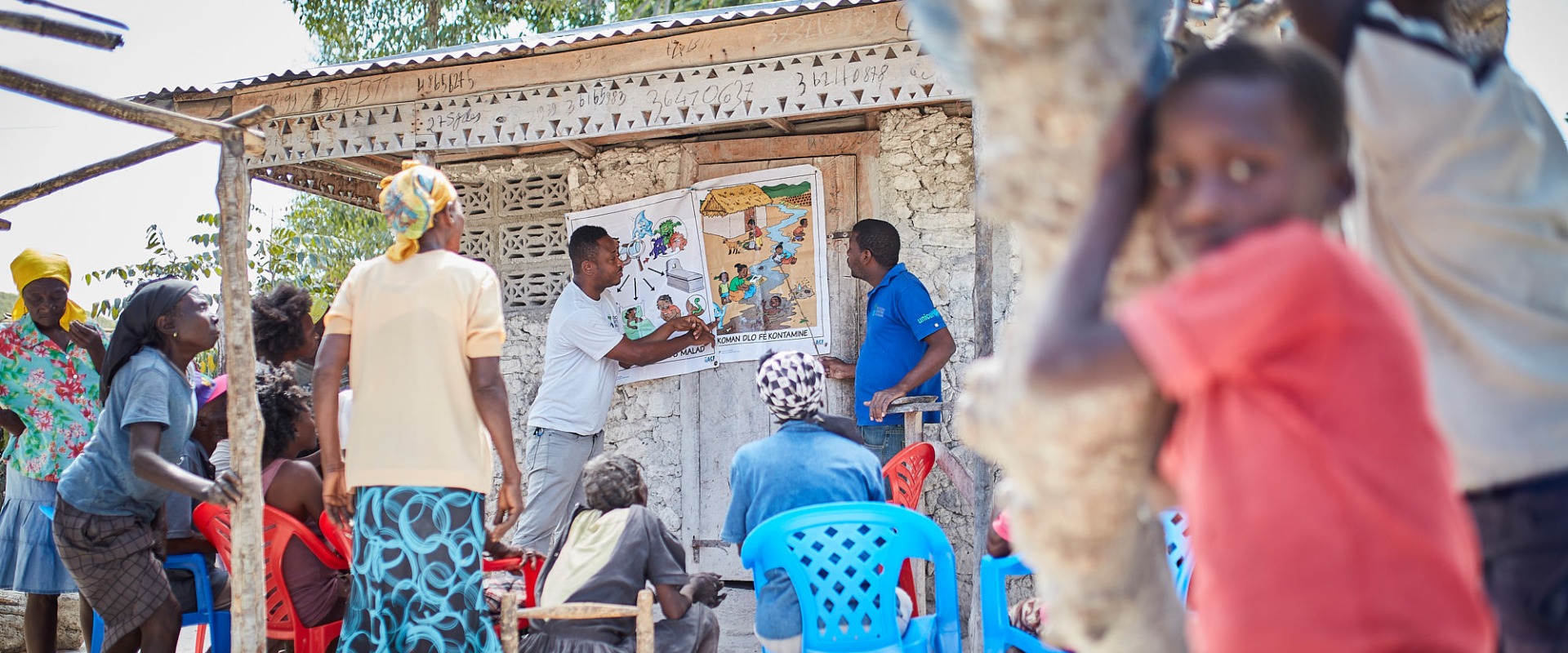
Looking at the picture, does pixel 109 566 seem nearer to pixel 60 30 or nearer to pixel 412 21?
pixel 60 30

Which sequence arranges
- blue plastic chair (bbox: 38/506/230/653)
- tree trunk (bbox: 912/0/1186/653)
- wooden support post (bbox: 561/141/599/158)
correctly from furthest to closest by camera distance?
1. wooden support post (bbox: 561/141/599/158)
2. blue plastic chair (bbox: 38/506/230/653)
3. tree trunk (bbox: 912/0/1186/653)

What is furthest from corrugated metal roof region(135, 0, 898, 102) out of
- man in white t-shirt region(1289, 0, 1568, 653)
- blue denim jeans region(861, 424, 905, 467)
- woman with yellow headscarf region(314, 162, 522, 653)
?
man in white t-shirt region(1289, 0, 1568, 653)

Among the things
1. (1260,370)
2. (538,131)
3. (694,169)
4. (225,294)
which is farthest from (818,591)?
(694,169)

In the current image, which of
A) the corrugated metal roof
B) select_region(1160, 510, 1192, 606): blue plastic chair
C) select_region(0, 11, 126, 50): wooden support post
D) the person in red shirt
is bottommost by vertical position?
select_region(1160, 510, 1192, 606): blue plastic chair

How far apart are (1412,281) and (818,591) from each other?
235 centimetres

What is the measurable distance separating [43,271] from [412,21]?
46.2 ft

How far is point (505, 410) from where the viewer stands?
3.70 meters

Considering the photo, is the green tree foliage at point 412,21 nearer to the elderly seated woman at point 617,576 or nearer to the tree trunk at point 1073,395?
the elderly seated woman at point 617,576

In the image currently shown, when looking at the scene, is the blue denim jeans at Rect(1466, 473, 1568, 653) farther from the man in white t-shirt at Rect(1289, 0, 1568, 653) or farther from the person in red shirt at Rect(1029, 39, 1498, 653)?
the person in red shirt at Rect(1029, 39, 1498, 653)

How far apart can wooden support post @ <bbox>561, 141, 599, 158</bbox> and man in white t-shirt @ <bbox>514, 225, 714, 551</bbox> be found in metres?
0.62

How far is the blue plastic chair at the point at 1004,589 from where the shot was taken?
359 centimetres

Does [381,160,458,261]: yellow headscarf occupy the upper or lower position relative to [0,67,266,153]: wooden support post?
lower

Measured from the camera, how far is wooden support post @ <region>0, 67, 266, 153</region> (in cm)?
352

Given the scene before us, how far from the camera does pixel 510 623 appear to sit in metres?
3.65
